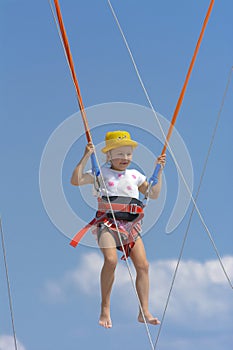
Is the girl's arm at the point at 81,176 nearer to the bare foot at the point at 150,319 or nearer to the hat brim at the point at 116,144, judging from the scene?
the hat brim at the point at 116,144

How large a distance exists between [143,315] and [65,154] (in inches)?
53.7

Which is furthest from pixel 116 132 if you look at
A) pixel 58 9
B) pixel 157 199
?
pixel 58 9

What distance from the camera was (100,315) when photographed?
16.8 ft

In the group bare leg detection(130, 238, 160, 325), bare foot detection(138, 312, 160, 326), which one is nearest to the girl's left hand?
bare leg detection(130, 238, 160, 325)

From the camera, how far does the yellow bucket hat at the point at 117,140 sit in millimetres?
5188

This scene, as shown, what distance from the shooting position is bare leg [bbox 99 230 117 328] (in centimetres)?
504

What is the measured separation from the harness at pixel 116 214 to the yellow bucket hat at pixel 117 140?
0.39 m

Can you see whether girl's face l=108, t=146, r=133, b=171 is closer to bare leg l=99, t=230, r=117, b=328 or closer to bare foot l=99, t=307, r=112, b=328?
bare leg l=99, t=230, r=117, b=328

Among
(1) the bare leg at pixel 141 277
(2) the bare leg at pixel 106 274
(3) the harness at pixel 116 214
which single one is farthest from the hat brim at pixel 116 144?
(1) the bare leg at pixel 141 277

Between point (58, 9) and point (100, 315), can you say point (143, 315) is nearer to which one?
point (100, 315)

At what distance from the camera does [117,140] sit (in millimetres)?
5207

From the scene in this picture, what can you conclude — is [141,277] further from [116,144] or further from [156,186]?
[116,144]

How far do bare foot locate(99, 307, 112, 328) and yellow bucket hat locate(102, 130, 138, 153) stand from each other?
3.86ft

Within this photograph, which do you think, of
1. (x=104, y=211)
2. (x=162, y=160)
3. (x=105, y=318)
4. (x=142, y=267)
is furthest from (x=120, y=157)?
(x=105, y=318)
